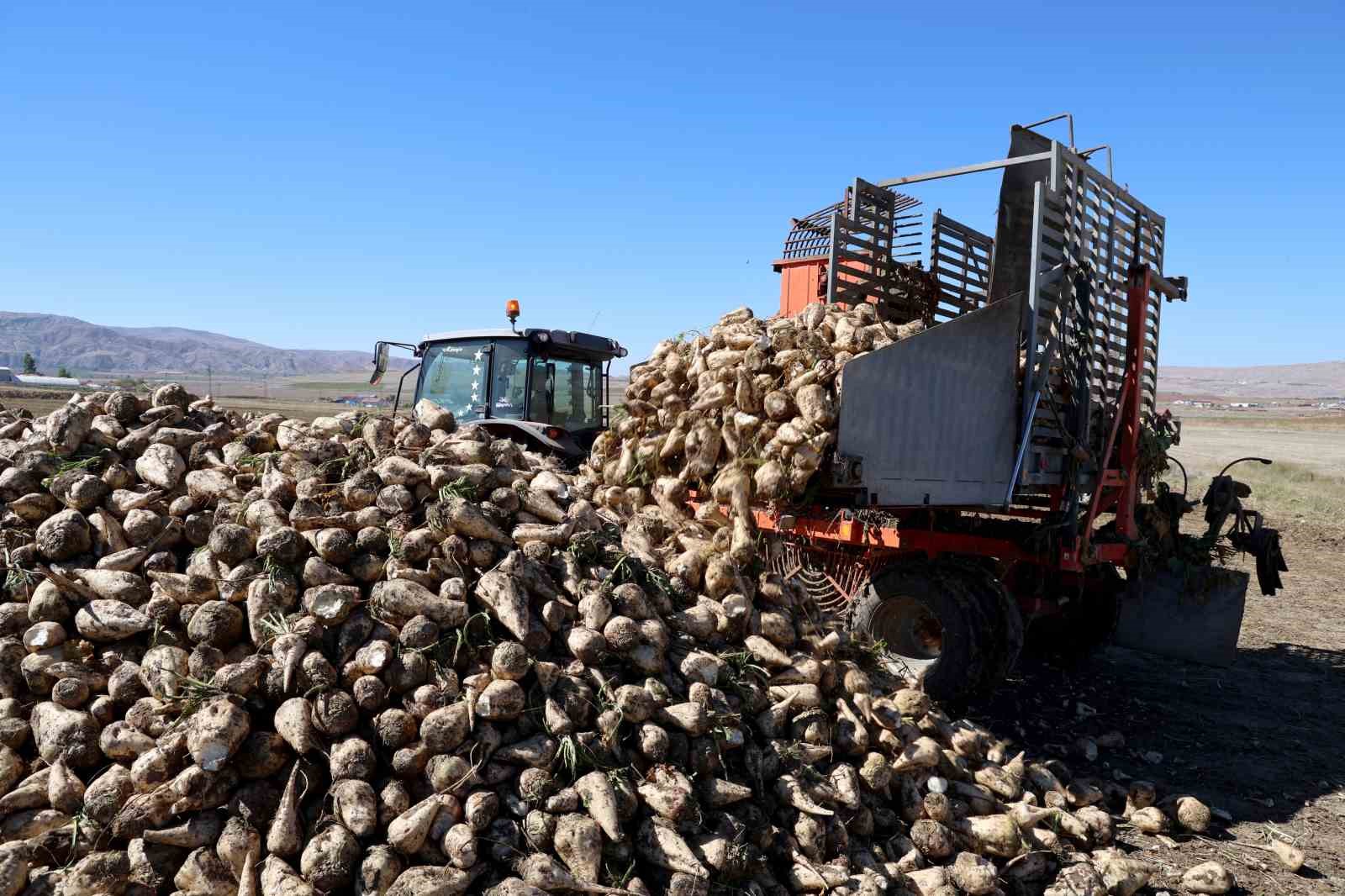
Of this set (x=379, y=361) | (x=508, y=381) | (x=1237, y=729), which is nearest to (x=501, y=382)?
(x=508, y=381)

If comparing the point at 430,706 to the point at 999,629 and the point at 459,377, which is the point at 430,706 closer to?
the point at 999,629

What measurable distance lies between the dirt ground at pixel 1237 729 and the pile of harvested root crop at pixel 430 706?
1.16ft

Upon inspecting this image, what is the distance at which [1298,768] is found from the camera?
17.2ft

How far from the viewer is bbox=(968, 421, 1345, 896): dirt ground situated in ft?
14.0

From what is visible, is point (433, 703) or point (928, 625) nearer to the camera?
point (433, 703)

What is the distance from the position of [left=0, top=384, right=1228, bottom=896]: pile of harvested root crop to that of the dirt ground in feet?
1.16

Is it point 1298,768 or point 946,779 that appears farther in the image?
point 1298,768

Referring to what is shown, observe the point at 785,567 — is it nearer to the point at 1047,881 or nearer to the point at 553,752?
the point at 1047,881

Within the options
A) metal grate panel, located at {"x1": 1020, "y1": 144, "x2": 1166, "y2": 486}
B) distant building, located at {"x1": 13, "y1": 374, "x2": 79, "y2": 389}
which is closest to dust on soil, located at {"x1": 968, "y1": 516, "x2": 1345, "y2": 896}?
metal grate panel, located at {"x1": 1020, "y1": 144, "x2": 1166, "y2": 486}

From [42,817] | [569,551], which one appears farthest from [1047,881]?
[42,817]

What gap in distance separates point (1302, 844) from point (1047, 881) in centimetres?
154

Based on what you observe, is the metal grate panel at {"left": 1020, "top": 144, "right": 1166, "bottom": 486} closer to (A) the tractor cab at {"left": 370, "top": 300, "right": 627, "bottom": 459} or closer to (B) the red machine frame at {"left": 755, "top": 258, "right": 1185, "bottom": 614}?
(B) the red machine frame at {"left": 755, "top": 258, "right": 1185, "bottom": 614}

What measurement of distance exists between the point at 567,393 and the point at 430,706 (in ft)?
16.4

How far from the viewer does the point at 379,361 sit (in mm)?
7453
